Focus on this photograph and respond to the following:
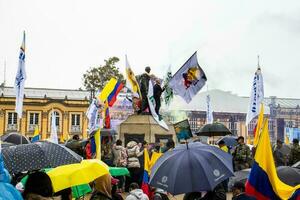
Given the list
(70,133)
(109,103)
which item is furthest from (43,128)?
(109,103)

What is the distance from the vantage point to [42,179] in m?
4.07

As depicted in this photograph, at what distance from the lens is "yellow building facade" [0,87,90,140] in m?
63.0

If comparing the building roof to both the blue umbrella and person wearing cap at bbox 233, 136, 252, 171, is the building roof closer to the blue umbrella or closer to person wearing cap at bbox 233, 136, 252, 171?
person wearing cap at bbox 233, 136, 252, 171

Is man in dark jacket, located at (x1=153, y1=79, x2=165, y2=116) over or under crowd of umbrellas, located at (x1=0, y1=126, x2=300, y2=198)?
over

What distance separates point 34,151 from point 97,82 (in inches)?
1505

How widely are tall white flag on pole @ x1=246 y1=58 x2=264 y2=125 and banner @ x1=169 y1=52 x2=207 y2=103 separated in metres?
2.28

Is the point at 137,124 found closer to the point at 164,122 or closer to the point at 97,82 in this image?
the point at 164,122

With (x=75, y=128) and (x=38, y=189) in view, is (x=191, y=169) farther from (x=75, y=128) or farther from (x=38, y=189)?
(x=75, y=128)

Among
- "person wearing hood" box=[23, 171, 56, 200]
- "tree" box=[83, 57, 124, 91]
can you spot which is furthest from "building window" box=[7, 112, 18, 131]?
"person wearing hood" box=[23, 171, 56, 200]

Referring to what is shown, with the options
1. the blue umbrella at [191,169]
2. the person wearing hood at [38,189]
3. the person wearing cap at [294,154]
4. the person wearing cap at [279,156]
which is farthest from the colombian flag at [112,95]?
the person wearing hood at [38,189]

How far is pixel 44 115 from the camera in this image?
64.6 meters

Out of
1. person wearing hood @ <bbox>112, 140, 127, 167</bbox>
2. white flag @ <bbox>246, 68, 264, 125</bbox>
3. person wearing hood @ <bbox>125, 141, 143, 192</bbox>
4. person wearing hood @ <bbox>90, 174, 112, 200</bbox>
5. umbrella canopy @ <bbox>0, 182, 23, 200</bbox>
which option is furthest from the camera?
white flag @ <bbox>246, 68, 264, 125</bbox>

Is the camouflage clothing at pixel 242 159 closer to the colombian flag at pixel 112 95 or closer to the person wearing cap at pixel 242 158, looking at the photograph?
the person wearing cap at pixel 242 158

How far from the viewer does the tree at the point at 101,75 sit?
43.4m
